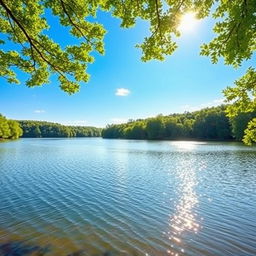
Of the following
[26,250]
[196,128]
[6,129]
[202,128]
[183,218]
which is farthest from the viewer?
[196,128]

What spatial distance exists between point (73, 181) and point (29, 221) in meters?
9.65

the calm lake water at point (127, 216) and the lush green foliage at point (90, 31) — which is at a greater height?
the lush green foliage at point (90, 31)

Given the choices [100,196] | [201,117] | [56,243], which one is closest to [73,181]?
[100,196]

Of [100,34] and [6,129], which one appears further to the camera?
[6,129]

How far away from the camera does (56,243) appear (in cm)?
912

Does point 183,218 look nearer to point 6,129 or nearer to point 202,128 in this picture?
point 6,129

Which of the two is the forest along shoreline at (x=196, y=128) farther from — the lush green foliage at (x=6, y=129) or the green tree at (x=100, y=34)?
the green tree at (x=100, y=34)

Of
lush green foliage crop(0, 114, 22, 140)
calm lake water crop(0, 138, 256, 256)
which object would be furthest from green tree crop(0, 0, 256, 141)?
lush green foliage crop(0, 114, 22, 140)

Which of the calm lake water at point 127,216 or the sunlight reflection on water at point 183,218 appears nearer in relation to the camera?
the calm lake water at point 127,216

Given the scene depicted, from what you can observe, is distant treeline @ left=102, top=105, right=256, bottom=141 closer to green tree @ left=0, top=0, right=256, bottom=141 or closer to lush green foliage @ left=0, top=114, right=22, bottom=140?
lush green foliage @ left=0, top=114, right=22, bottom=140

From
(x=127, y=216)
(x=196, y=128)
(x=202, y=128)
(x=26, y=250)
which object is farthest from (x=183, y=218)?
(x=196, y=128)

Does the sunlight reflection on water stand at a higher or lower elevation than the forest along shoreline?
lower

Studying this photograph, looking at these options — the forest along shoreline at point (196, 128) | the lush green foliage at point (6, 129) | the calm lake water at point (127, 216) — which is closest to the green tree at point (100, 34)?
the calm lake water at point (127, 216)

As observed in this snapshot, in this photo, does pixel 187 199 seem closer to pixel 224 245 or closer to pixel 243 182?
pixel 224 245
